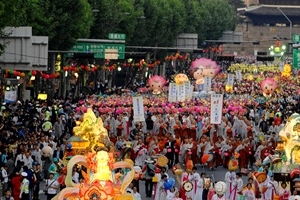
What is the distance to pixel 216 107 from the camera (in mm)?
49031

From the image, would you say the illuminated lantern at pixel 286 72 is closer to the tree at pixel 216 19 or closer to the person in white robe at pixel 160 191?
the tree at pixel 216 19

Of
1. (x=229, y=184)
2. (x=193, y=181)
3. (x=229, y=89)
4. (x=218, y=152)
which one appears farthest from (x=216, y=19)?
(x=193, y=181)

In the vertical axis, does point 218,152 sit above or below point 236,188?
above

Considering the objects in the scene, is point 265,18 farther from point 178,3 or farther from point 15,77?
point 15,77

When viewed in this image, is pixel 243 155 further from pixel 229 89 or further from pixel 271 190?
pixel 229 89

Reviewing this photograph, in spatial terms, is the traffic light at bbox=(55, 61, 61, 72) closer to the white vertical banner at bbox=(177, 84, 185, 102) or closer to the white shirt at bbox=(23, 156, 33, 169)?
the white vertical banner at bbox=(177, 84, 185, 102)

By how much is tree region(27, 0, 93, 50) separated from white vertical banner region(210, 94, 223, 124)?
55.5ft

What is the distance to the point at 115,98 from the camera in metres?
64.4

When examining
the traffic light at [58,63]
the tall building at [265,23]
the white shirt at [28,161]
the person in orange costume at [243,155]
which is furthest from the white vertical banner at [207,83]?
the tall building at [265,23]

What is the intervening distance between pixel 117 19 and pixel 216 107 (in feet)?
113

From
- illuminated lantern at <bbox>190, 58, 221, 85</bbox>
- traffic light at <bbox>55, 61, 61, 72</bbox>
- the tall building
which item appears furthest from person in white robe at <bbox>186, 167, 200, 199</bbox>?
the tall building

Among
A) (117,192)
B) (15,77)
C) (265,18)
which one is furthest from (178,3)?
(117,192)

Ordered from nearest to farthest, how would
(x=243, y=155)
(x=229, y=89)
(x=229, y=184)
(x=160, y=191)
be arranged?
(x=160, y=191), (x=229, y=184), (x=243, y=155), (x=229, y=89)

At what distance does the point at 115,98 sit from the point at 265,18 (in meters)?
128
